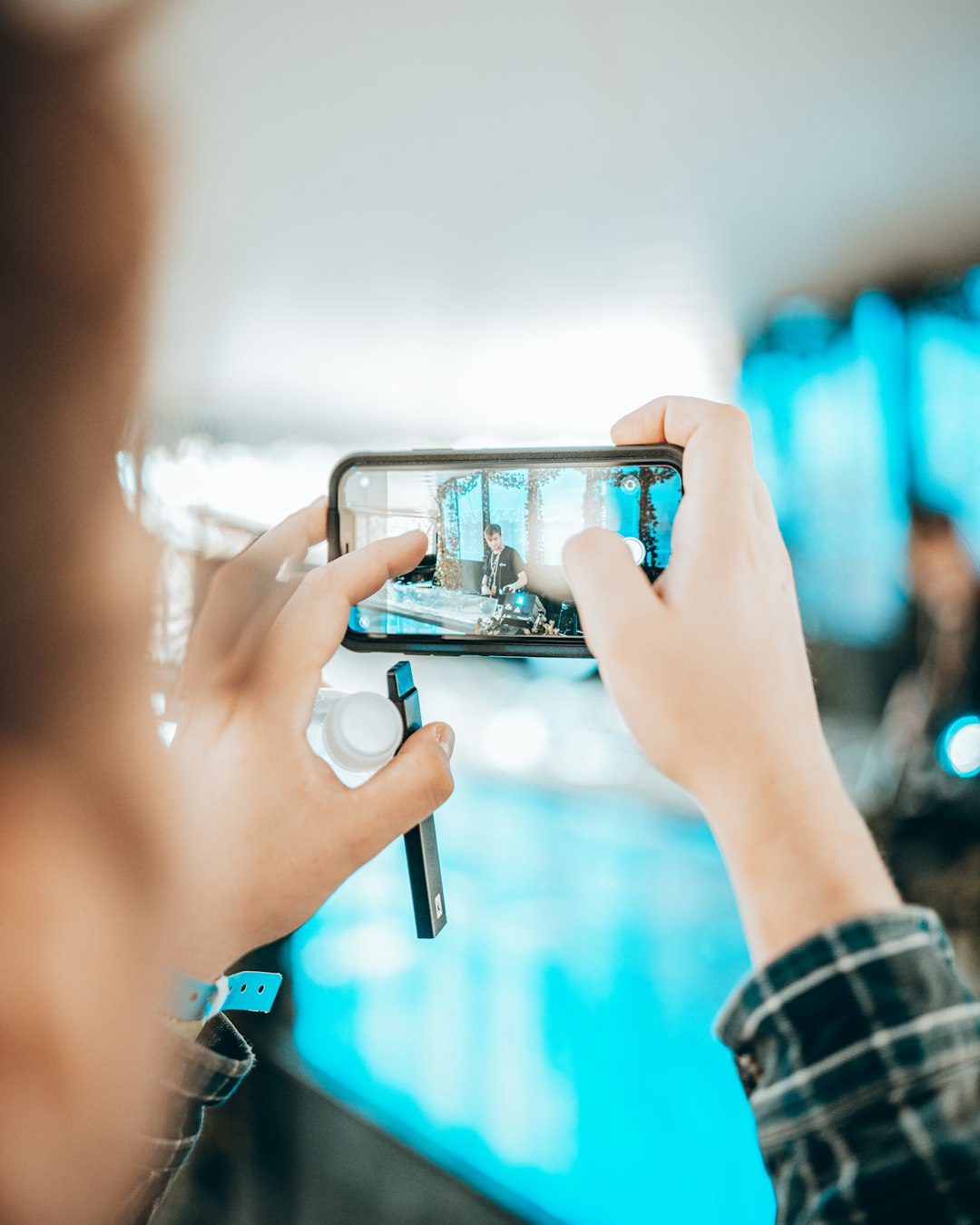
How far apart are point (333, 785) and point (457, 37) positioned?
0.72 m

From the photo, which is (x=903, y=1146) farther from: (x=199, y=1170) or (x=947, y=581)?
(x=199, y=1170)

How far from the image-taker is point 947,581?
0.88 m

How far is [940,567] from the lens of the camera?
876 millimetres

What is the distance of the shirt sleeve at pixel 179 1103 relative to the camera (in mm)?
387

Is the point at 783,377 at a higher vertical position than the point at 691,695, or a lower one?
higher

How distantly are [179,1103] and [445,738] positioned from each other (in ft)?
0.84

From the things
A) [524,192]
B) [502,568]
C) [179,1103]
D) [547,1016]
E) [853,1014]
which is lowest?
[547,1016]

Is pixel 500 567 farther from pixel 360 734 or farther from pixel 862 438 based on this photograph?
pixel 862 438

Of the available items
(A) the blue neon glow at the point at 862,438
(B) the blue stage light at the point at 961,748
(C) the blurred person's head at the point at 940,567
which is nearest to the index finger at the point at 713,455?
(A) the blue neon glow at the point at 862,438

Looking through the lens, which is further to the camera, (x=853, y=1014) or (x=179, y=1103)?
(x=179, y=1103)

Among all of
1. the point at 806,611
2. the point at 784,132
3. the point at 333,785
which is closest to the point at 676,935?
the point at 806,611

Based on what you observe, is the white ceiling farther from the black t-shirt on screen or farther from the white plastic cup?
the white plastic cup

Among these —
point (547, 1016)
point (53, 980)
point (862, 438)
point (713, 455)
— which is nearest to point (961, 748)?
point (862, 438)

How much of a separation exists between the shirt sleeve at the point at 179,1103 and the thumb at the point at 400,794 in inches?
5.8
